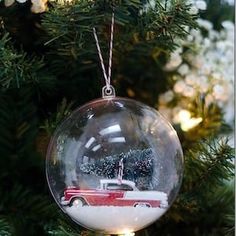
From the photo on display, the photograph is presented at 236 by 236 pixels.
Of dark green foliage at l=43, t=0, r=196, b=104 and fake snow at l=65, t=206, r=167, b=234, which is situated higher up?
dark green foliage at l=43, t=0, r=196, b=104

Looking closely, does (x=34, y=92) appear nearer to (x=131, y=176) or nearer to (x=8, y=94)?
(x=8, y=94)

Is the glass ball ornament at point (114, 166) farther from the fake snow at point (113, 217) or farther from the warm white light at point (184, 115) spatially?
the warm white light at point (184, 115)

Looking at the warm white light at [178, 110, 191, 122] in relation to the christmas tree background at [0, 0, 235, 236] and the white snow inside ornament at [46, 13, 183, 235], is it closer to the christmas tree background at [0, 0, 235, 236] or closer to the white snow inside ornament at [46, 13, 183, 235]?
the christmas tree background at [0, 0, 235, 236]

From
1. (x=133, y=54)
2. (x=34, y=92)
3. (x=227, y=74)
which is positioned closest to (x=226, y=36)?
(x=227, y=74)

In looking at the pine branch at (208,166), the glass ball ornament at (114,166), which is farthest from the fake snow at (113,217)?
the pine branch at (208,166)

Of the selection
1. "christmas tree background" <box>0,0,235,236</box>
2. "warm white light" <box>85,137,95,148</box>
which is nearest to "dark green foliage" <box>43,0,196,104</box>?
"christmas tree background" <box>0,0,235,236</box>

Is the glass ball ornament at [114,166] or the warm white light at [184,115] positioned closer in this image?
the glass ball ornament at [114,166]

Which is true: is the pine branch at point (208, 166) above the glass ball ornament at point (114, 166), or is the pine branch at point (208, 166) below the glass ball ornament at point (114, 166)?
above
